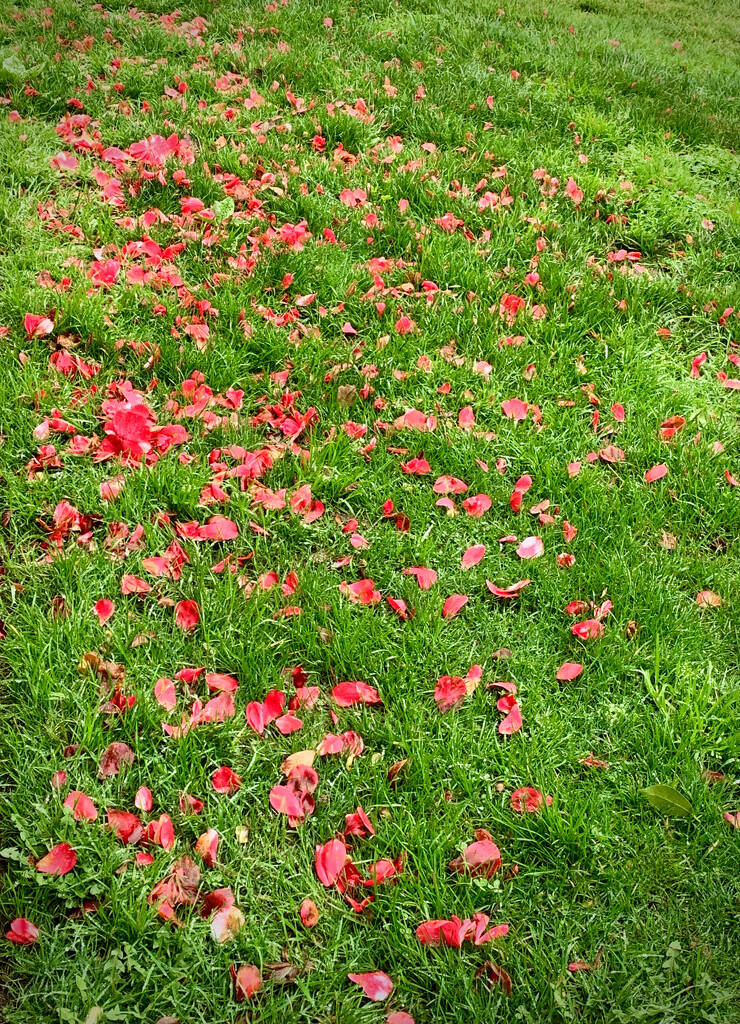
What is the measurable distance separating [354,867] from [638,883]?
67 centimetres

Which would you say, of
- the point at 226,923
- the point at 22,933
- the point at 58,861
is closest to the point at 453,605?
the point at 226,923

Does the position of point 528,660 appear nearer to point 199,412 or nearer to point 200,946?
point 200,946

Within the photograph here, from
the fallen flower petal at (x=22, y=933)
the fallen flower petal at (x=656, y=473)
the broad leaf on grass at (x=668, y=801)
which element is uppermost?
the fallen flower petal at (x=656, y=473)

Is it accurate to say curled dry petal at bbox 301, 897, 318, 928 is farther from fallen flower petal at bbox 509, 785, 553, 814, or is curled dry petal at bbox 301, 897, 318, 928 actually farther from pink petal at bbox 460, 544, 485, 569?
pink petal at bbox 460, 544, 485, 569

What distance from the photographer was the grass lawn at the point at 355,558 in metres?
A: 1.69

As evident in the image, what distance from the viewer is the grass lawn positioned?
66.4 inches

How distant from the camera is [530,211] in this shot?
4.02 m

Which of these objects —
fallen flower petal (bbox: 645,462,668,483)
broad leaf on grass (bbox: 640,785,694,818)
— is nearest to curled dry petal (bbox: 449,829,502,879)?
broad leaf on grass (bbox: 640,785,694,818)

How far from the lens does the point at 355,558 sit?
2494mm

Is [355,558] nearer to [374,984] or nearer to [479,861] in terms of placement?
[479,861]

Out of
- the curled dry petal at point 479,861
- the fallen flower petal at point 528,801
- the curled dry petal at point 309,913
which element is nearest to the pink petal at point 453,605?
the fallen flower petal at point 528,801

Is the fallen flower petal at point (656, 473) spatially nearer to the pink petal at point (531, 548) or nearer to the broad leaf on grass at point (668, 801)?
the pink petal at point (531, 548)

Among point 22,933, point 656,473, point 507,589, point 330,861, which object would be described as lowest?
point 22,933

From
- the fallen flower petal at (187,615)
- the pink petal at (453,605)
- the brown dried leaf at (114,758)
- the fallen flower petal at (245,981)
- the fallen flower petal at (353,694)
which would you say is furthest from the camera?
the pink petal at (453,605)
